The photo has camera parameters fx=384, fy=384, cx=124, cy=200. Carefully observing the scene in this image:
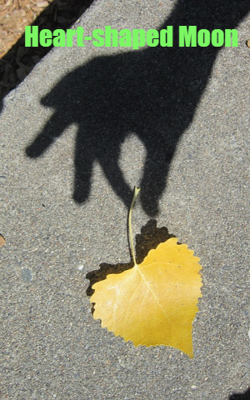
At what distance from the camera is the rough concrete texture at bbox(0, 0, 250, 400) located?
2090 mm

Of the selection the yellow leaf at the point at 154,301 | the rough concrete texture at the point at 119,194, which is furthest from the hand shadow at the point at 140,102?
the yellow leaf at the point at 154,301

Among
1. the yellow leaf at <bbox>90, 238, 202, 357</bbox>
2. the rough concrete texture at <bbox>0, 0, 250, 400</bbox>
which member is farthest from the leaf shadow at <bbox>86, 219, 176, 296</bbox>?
the yellow leaf at <bbox>90, 238, 202, 357</bbox>

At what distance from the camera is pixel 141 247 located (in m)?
A: 2.12

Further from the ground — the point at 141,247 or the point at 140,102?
the point at 140,102

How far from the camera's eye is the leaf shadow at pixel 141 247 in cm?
211

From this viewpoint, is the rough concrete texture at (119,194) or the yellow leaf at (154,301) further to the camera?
the rough concrete texture at (119,194)

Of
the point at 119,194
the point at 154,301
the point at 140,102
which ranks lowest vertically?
the point at 154,301

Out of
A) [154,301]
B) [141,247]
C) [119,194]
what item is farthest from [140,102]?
[154,301]

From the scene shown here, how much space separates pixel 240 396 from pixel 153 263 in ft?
3.00

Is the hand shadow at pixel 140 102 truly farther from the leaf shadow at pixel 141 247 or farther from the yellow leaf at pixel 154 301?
the yellow leaf at pixel 154 301

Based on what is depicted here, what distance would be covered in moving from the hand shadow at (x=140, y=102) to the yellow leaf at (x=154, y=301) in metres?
0.37

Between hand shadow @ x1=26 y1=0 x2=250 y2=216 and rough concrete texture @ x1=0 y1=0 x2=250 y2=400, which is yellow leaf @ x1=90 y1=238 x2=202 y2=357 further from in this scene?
hand shadow @ x1=26 y1=0 x2=250 y2=216

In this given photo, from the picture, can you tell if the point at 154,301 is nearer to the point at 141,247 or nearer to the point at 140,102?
the point at 141,247

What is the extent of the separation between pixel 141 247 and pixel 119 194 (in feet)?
1.05
